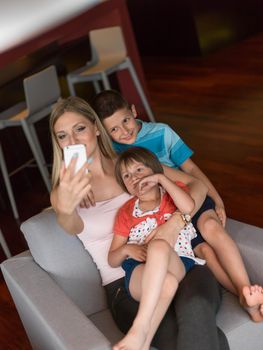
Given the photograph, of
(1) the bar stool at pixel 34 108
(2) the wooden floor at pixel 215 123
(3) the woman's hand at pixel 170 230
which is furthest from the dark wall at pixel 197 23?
(3) the woman's hand at pixel 170 230

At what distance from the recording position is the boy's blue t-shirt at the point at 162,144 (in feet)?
7.98

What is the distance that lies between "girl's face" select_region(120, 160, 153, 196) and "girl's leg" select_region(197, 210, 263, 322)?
26cm

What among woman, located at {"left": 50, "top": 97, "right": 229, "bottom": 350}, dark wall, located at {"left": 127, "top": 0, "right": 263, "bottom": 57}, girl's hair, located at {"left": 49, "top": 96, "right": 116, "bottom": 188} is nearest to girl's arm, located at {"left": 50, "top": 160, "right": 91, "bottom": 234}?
woman, located at {"left": 50, "top": 97, "right": 229, "bottom": 350}

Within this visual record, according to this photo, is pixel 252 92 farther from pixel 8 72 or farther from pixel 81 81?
pixel 8 72

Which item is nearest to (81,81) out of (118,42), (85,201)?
(118,42)

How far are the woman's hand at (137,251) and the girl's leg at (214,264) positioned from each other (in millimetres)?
232

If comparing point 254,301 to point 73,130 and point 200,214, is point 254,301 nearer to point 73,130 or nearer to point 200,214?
point 200,214

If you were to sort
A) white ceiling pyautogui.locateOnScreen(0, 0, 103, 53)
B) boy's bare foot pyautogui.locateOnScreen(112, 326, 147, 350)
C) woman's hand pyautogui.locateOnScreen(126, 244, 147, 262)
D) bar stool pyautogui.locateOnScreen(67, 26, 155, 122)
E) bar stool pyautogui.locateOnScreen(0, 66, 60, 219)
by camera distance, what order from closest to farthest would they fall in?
boy's bare foot pyautogui.locateOnScreen(112, 326, 147, 350) → woman's hand pyautogui.locateOnScreen(126, 244, 147, 262) → bar stool pyautogui.locateOnScreen(0, 66, 60, 219) → bar stool pyautogui.locateOnScreen(67, 26, 155, 122) → white ceiling pyautogui.locateOnScreen(0, 0, 103, 53)

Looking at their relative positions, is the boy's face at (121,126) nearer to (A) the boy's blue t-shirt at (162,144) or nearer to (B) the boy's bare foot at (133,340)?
(A) the boy's blue t-shirt at (162,144)

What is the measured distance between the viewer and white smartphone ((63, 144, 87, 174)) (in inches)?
76.4

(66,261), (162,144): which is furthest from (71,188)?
(162,144)

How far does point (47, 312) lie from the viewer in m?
1.98

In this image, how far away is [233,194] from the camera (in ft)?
12.2

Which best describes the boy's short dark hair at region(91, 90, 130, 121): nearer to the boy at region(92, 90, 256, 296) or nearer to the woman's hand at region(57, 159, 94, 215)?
the boy at region(92, 90, 256, 296)
